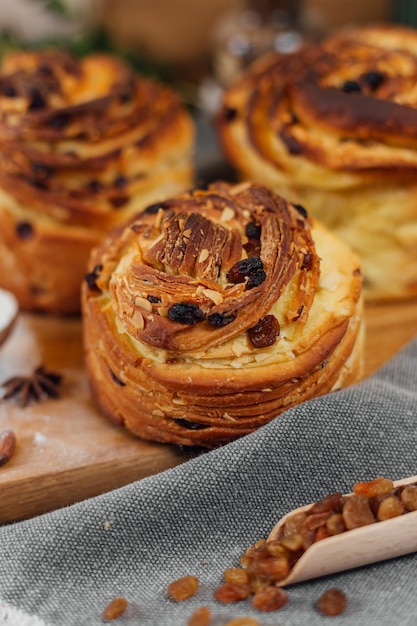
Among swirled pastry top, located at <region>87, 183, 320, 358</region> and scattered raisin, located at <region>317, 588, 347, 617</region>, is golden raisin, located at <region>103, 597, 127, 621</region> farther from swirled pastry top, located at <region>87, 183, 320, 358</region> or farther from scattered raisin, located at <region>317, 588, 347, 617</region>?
swirled pastry top, located at <region>87, 183, 320, 358</region>

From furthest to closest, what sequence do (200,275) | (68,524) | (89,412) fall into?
(89,412) → (200,275) → (68,524)

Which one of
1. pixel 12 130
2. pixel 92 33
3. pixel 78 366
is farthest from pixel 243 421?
pixel 92 33

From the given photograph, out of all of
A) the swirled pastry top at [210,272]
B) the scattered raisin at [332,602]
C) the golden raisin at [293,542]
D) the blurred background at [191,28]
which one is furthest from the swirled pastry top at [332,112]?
the scattered raisin at [332,602]

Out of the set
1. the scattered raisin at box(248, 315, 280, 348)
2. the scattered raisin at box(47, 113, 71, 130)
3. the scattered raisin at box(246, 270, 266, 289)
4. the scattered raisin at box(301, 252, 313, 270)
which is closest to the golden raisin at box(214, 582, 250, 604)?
the scattered raisin at box(248, 315, 280, 348)

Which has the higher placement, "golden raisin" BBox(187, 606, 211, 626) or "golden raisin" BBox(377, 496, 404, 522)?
"golden raisin" BBox(377, 496, 404, 522)

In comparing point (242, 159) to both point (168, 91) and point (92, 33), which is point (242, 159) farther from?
point (92, 33)

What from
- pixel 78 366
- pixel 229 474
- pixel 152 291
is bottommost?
pixel 78 366
